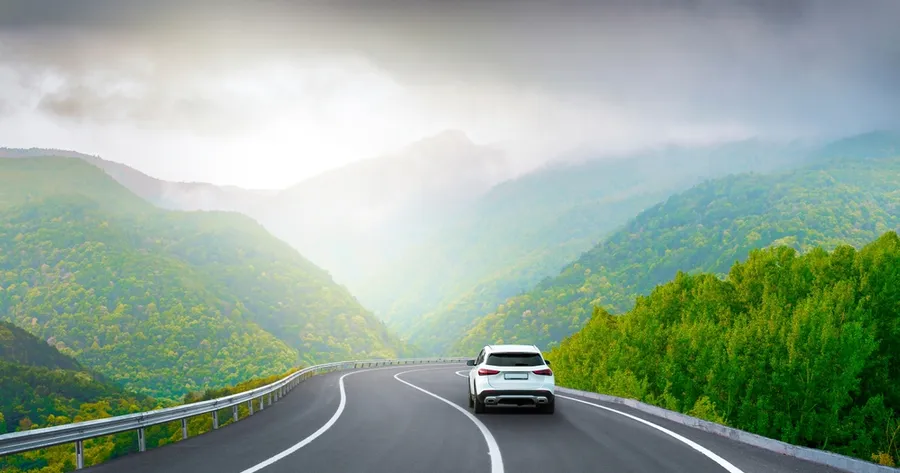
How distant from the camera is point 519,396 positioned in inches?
711

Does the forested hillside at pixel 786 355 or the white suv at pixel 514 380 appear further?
the forested hillside at pixel 786 355

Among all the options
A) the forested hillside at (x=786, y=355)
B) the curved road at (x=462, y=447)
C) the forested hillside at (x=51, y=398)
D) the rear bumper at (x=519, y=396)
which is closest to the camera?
the curved road at (x=462, y=447)

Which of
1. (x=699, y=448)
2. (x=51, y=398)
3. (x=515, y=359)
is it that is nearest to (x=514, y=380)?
(x=515, y=359)

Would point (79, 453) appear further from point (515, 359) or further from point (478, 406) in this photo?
point (515, 359)

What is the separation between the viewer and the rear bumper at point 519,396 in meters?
18.0

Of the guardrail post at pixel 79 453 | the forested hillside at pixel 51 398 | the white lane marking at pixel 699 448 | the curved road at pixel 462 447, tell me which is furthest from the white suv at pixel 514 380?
the forested hillside at pixel 51 398

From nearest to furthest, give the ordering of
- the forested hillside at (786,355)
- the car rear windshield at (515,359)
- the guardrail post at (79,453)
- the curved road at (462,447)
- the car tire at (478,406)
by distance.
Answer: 1. the curved road at (462,447)
2. the guardrail post at (79,453)
3. the car rear windshield at (515,359)
4. the car tire at (478,406)
5. the forested hillside at (786,355)

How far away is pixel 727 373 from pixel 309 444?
5218 centimetres

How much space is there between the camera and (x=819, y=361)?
54.6 metres

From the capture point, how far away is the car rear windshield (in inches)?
727

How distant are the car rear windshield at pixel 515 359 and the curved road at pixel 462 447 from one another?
1.33 metres

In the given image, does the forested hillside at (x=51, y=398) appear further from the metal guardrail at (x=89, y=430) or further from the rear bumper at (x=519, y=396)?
the rear bumper at (x=519, y=396)

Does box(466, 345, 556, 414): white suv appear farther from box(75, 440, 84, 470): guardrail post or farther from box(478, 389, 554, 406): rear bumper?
box(75, 440, 84, 470): guardrail post

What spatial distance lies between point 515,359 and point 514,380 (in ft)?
2.19
